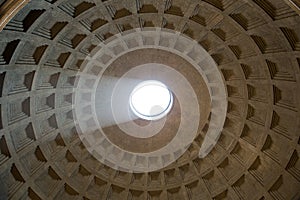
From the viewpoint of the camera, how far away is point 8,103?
22484 millimetres

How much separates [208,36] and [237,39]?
1.84 m

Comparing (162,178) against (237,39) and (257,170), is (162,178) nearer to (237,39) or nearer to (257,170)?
(257,170)

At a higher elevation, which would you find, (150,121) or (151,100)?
(151,100)

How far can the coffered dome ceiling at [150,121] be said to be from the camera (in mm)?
21422

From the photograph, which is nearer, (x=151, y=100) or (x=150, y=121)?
(x=150, y=121)

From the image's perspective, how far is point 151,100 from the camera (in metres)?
33.2

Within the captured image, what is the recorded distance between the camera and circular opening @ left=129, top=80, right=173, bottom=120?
30172 mm

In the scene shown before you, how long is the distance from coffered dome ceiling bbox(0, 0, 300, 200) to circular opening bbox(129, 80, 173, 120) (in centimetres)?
78

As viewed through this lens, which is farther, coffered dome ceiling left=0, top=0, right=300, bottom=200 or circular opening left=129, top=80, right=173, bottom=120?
circular opening left=129, top=80, right=173, bottom=120

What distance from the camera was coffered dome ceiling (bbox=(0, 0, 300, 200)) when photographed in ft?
70.3

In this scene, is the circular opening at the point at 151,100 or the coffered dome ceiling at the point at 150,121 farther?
the circular opening at the point at 151,100

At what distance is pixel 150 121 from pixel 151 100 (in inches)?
135

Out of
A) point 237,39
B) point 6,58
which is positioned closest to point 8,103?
point 6,58

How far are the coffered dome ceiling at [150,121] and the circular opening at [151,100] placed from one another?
0.78 meters
